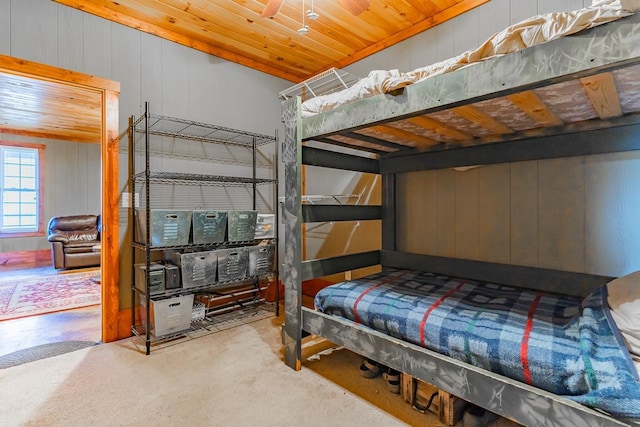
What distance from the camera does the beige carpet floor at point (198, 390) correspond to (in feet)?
5.02

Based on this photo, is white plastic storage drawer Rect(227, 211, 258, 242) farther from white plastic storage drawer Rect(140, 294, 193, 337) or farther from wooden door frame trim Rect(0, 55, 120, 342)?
wooden door frame trim Rect(0, 55, 120, 342)

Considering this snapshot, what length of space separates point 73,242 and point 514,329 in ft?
21.0

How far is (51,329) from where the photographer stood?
2.71m

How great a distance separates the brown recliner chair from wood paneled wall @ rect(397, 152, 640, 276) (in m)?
5.34

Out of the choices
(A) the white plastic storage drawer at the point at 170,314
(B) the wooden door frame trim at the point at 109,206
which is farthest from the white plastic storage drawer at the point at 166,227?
(A) the white plastic storage drawer at the point at 170,314

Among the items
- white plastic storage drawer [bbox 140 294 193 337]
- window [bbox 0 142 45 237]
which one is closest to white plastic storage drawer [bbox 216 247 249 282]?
white plastic storage drawer [bbox 140 294 193 337]

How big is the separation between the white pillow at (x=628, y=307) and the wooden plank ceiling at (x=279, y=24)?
212cm

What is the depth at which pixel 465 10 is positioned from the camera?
243 cm

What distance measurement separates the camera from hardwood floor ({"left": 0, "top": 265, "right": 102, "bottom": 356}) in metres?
2.45

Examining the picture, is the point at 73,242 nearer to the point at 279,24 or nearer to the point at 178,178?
the point at 178,178

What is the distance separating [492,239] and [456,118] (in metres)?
0.99

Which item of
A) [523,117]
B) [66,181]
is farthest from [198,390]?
[66,181]

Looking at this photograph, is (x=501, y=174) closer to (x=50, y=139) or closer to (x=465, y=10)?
(x=465, y=10)

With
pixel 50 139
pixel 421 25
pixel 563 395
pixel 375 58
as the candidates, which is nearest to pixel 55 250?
pixel 50 139
